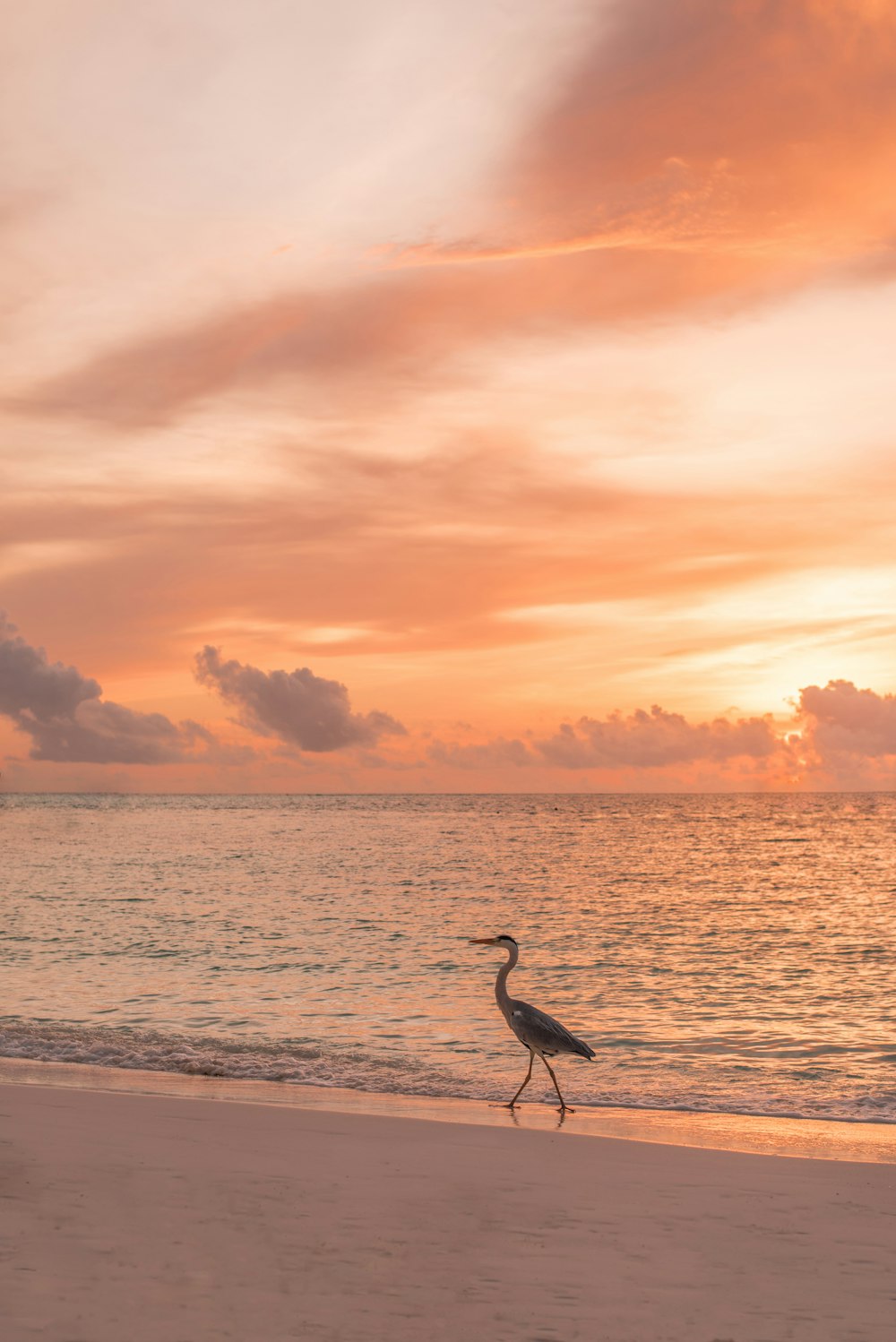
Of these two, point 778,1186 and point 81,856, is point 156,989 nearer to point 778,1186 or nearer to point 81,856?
point 778,1186

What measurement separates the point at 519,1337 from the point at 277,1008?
55.4 feet

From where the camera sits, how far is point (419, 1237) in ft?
28.0

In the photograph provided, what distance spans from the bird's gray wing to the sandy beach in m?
2.55

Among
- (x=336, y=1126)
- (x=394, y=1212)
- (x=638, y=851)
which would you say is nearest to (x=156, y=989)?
(x=336, y=1126)

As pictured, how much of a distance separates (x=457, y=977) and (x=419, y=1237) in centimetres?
1871

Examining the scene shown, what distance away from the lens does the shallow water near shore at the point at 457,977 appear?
1742cm

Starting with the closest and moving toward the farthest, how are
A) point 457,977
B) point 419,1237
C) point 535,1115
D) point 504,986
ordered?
point 419,1237
point 535,1115
point 504,986
point 457,977

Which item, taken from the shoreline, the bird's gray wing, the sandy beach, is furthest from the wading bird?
the sandy beach

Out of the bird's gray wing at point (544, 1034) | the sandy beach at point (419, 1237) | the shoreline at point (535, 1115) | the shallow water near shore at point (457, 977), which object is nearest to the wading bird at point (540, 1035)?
the bird's gray wing at point (544, 1034)

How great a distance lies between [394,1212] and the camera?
9164mm

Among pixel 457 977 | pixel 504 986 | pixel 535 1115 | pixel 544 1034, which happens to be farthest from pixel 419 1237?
pixel 457 977

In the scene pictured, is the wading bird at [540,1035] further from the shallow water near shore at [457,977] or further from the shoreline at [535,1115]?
the shallow water near shore at [457,977]

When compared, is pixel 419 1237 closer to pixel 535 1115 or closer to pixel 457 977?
pixel 535 1115

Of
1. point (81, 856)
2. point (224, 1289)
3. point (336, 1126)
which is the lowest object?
point (81, 856)
